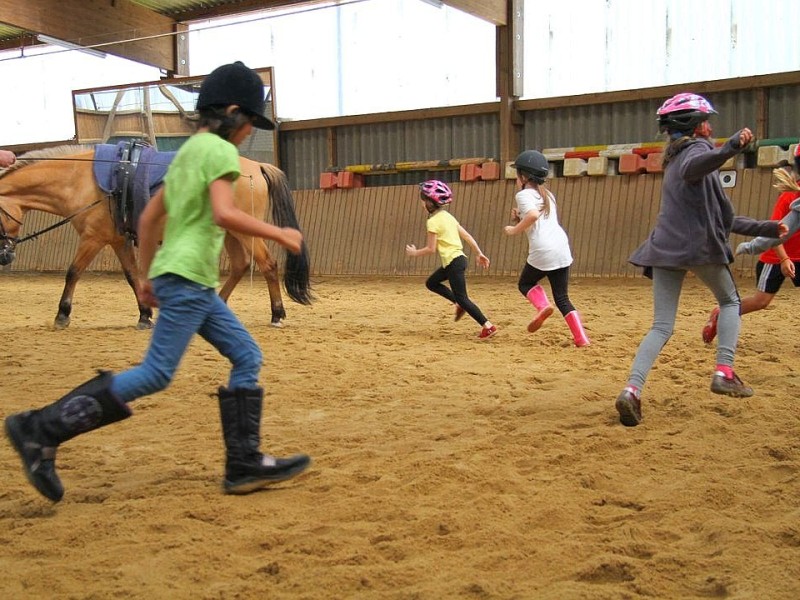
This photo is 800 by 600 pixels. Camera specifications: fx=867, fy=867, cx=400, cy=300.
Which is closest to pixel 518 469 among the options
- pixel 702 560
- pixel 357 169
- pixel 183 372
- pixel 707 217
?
pixel 702 560

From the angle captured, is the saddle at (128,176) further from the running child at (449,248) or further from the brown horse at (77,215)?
the running child at (449,248)

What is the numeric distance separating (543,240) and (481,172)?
7.82m

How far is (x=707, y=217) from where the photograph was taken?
4.25 meters

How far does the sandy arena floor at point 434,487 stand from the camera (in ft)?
8.12

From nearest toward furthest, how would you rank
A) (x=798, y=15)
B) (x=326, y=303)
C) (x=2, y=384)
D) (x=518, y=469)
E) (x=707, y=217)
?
(x=518, y=469), (x=707, y=217), (x=2, y=384), (x=326, y=303), (x=798, y=15)

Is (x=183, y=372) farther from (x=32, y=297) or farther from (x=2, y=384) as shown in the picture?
(x=32, y=297)

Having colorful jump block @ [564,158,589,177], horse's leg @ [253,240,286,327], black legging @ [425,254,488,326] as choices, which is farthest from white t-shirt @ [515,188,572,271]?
colorful jump block @ [564,158,589,177]

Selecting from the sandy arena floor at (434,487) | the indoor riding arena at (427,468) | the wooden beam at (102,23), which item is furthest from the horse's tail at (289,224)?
the wooden beam at (102,23)

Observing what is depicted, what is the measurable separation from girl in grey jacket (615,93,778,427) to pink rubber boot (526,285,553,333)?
2.20 m

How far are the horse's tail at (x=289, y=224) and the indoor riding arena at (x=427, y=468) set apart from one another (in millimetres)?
370

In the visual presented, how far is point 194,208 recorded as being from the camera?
10.2 feet

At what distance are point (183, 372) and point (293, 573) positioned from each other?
11.7 feet

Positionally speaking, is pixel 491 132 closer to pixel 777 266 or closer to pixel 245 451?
pixel 777 266

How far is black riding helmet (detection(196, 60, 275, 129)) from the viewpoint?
3174 millimetres
